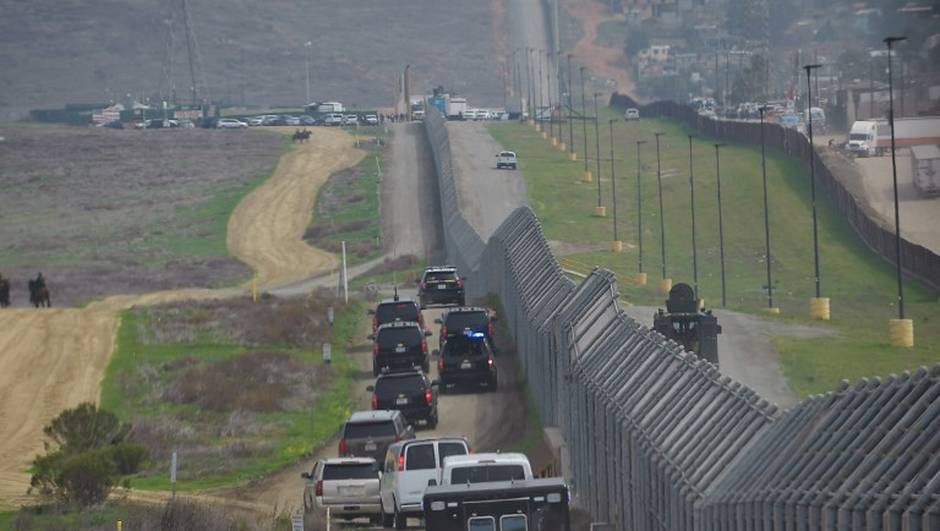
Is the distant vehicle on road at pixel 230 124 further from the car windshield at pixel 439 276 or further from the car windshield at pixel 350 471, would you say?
the car windshield at pixel 350 471

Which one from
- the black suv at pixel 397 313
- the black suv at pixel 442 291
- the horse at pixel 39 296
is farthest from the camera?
the horse at pixel 39 296

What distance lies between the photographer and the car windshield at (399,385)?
1850 inches

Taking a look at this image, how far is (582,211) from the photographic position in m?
110

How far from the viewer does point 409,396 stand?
4691 centimetres

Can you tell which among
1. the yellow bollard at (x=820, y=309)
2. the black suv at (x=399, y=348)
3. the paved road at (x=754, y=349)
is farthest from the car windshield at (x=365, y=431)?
the yellow bollard at (x=820, y=309)

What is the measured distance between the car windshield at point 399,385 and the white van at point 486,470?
731 inches

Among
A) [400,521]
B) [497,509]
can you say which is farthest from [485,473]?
[400,521]

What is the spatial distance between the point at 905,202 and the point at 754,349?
31.3 meters

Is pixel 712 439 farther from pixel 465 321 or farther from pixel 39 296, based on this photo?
pixel 39 296

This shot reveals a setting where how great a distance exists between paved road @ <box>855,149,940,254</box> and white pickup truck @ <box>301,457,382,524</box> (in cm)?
4423

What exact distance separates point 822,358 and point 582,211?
5446 cm

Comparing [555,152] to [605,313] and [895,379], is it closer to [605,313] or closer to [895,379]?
[605,313]

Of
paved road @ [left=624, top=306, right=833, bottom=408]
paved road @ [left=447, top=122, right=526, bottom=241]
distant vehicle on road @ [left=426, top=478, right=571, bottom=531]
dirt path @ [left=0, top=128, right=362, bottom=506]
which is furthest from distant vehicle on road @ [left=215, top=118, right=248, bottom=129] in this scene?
distant vehicle on road @ [left=426, top=478, right=571, bottom=531]

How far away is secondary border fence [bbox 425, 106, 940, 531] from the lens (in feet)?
48.5
